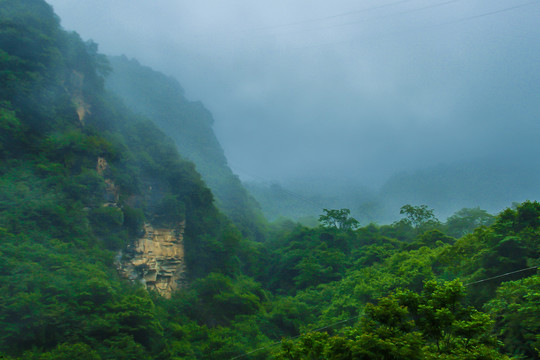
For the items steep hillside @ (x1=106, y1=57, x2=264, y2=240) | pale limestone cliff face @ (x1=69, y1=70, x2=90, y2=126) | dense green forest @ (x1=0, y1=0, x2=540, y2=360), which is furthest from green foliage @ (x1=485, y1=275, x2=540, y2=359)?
steep hillside @ (x1=106, y1=57, x2=264, y2=240)

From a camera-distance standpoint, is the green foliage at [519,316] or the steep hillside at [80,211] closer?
the green foliage at [519,316]

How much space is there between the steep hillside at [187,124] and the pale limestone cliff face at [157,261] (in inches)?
671

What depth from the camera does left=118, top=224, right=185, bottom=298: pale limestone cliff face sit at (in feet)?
76.6

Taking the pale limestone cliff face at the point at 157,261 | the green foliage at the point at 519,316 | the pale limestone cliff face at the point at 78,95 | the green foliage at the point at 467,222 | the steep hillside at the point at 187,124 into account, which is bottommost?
the green foliage at the point at 519,316

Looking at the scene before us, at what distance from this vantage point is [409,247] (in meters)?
28.3

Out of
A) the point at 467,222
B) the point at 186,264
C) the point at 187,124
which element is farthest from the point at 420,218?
the point at 187,124

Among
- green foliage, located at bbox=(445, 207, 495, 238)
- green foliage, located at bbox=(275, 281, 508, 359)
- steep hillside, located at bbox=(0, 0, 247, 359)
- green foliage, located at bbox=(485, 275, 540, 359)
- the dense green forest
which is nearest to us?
green foliage, located at bbox=(275, 281, 508, 359)

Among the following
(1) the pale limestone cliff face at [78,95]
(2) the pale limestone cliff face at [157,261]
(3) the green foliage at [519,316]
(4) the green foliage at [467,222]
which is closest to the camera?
(3) the green foliage at [519,316]

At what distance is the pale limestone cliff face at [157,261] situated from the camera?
23359 millimetres

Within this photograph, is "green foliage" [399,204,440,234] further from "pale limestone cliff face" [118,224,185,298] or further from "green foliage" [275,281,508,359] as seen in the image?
"green foliage" [275,281,508,359]

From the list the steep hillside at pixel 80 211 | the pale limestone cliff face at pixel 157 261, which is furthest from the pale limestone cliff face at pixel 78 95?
the pale limestone cliff face at pixel 157 261

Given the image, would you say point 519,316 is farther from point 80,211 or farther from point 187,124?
point 187,124

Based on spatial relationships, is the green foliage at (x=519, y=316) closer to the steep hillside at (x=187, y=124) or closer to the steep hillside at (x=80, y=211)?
the steep hillside at (x=80, y=211)

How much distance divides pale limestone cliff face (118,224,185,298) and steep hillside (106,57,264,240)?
17.0 m
